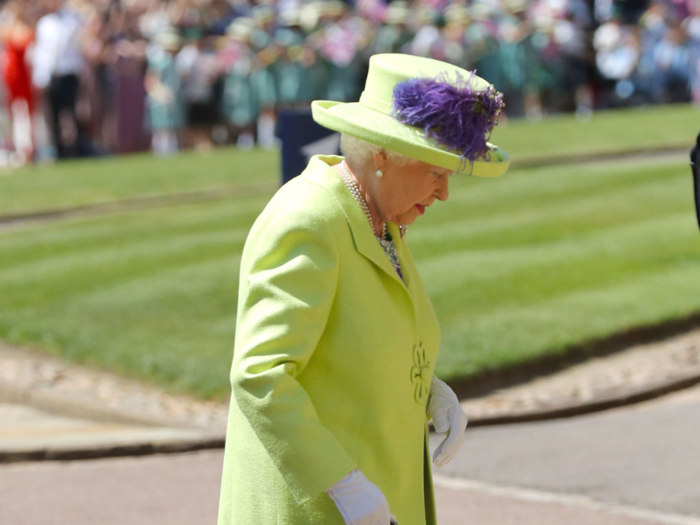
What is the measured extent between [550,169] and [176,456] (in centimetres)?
968

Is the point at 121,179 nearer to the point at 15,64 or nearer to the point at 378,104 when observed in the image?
the point at 15,64

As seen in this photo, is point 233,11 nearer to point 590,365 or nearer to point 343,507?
point 590,365

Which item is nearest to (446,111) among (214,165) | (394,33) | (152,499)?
(152,499)

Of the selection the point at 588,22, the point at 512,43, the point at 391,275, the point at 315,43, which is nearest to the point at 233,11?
the point at 315,43

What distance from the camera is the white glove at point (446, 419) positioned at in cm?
320

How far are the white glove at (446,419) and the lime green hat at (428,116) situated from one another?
66 centimetres

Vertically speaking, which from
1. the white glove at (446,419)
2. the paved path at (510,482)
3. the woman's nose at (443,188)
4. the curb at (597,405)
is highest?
the woman's nose at (443,188)

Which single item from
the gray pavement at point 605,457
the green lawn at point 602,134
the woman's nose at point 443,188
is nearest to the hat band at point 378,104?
the woman's nose at point 443,188

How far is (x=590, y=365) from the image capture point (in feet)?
26.4

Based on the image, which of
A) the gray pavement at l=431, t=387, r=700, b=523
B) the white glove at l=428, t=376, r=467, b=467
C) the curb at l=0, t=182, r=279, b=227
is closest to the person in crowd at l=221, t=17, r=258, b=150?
the curb at l=0, t=182, r=279, b=227

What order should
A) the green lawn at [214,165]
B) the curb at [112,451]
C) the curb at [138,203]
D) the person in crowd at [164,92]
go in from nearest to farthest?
the curb at [112,451]
the curb at [138,203]
the green lawn at [214,165]
the person in crowd at [164,92]

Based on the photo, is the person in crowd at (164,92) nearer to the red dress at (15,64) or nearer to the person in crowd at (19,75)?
the person in crowd at (19,75)

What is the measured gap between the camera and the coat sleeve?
8.68 feet

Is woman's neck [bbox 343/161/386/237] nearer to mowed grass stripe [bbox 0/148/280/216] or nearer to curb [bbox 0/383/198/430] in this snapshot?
curb [bbox 0/383/198/430]
